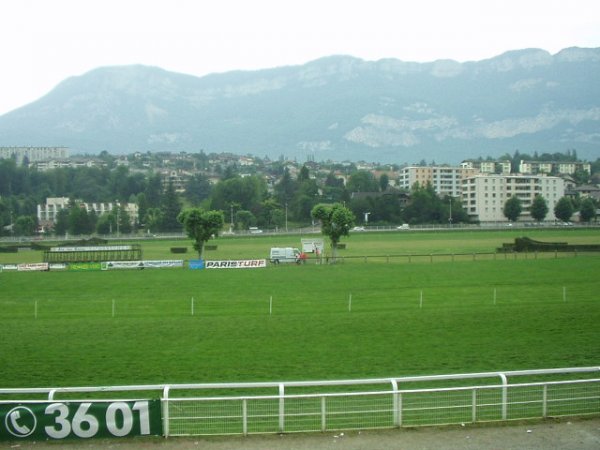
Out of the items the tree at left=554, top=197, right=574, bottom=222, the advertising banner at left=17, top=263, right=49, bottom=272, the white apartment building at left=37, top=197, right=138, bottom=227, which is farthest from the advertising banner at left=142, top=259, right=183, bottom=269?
the white apartment building at left=37, top=197, right=138, bottom=227

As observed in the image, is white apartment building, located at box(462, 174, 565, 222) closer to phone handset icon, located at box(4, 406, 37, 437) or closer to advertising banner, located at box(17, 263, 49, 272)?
advertising banner, located at box(17, 263, 49, 272)

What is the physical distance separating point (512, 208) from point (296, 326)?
12116cm

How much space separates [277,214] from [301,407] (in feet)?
418

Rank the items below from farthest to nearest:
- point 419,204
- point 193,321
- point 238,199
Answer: point 238,199, point 419,204, point 193,321

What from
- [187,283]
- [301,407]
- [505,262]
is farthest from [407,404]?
[505,262]

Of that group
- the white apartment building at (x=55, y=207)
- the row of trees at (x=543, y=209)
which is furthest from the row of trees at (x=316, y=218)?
the white apartment building at (x=55, y=207)

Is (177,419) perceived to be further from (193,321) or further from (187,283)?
(187,283)

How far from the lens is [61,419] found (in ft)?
41.3

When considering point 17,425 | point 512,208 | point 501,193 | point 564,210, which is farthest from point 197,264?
point 501,193

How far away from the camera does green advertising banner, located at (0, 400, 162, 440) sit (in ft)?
41.2

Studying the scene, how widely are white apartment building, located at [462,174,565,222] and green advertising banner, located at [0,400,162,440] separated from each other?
14138cm

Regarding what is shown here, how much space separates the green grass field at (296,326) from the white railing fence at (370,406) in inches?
171

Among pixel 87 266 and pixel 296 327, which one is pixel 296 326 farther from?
pixel 87 266

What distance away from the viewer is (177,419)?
13.3 metres
